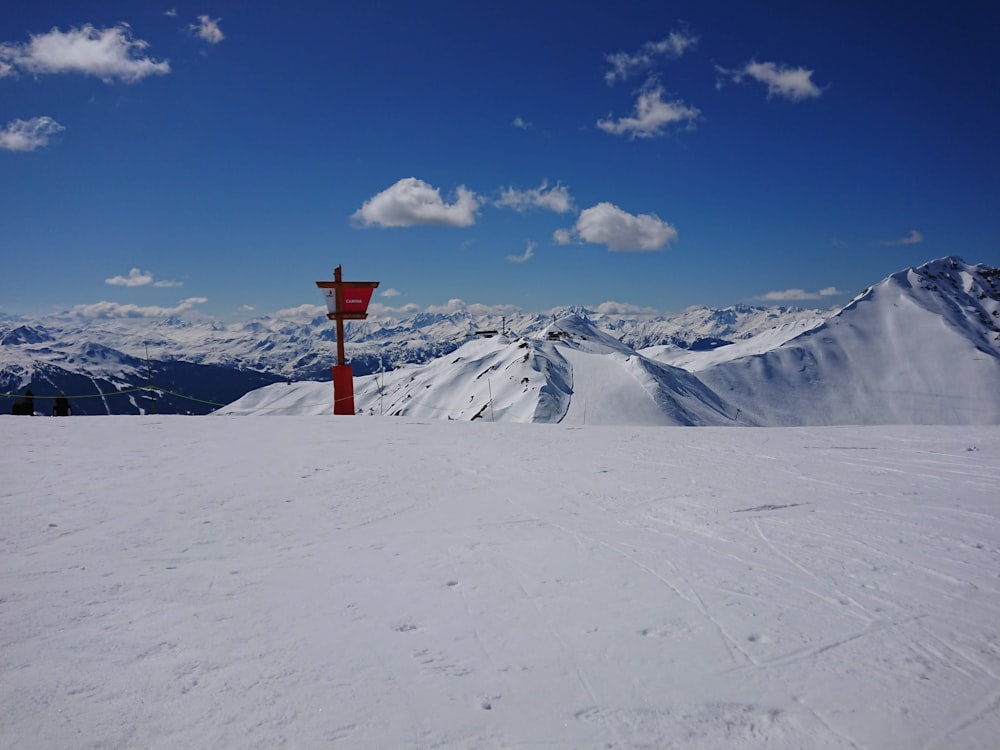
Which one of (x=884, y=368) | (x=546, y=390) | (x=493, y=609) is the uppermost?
(x=884, y=368)

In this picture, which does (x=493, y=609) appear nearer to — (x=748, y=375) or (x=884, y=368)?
(x=748, y=375)

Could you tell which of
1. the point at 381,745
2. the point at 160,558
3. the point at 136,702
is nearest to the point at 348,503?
the point at 160,558

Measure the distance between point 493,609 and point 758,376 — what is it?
389 ft

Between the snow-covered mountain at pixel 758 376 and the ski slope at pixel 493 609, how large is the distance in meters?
21.6

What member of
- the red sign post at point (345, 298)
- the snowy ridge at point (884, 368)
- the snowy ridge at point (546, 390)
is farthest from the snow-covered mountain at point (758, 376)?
the red sign post at point (345, 298)

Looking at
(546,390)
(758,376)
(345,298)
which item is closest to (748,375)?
(758,376)

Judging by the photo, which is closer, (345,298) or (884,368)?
(345,298)

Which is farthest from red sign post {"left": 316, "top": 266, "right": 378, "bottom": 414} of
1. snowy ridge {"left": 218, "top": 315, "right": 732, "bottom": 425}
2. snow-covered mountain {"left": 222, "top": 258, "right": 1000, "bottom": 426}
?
snowy ridge {"left": 218, "top": 315, "right": 732, "bottom": 425}

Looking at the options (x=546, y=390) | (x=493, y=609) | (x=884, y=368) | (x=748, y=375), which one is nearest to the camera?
(x=493, y=609)

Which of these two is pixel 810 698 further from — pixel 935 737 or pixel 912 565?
pixel 912 565

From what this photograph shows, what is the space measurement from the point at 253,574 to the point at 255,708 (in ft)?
6.00

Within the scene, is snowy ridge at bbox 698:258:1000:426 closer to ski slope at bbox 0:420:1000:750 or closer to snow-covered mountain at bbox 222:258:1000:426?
snow-covered mountain at bbox 222:258:1000:426

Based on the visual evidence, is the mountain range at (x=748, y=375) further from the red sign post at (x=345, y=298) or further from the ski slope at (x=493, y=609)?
the ski slope at (x=493, y=609)

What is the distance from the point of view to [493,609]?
414 centimetres
